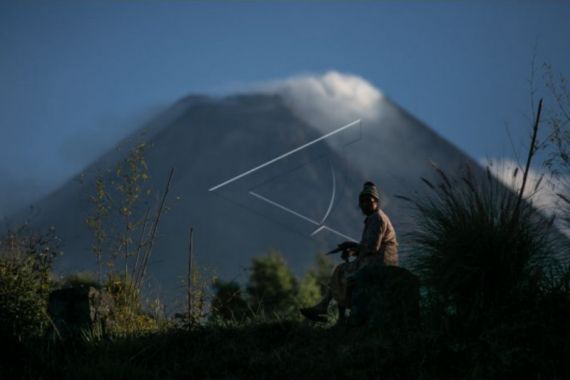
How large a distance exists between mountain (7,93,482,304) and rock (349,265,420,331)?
87648mm

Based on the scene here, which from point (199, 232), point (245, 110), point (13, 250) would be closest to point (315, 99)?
point (245, 110)

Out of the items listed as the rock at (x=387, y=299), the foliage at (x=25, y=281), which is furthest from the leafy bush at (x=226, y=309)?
the foliage at (x=25, y=281)

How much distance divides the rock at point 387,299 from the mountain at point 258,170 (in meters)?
87.6

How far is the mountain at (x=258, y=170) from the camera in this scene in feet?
338

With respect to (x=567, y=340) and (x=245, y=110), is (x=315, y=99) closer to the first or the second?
(x=245, y=110)

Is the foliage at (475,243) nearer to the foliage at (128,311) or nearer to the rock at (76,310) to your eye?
the foliage at (128,311)

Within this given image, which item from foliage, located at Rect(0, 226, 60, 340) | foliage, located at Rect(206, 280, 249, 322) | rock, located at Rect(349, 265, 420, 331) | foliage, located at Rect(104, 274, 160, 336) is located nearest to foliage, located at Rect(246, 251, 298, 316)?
foliage, located at Rect(206, 280, 249, 322)

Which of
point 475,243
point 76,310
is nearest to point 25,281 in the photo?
point 76,310

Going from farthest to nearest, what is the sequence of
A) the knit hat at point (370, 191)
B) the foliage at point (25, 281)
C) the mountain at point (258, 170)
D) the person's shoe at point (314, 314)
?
the mountain at point (258, 170), the foliage at point (25, 281), the knit hat at point (370, 191), the person's shoe at point (314, 314)

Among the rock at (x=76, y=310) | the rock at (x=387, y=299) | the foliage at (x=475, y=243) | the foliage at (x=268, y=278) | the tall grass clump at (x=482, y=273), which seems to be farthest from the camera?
the foliage at (x=268, y=278)

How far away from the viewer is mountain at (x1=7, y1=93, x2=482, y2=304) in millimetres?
103062

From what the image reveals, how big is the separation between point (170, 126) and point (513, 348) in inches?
4495

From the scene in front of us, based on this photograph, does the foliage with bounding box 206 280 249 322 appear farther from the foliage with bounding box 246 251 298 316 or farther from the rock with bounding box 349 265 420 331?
the foliage with bounding box 246 251 298 316

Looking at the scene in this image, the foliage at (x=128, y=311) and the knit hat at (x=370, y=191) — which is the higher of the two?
the knit hat at (x=370, y=191)
